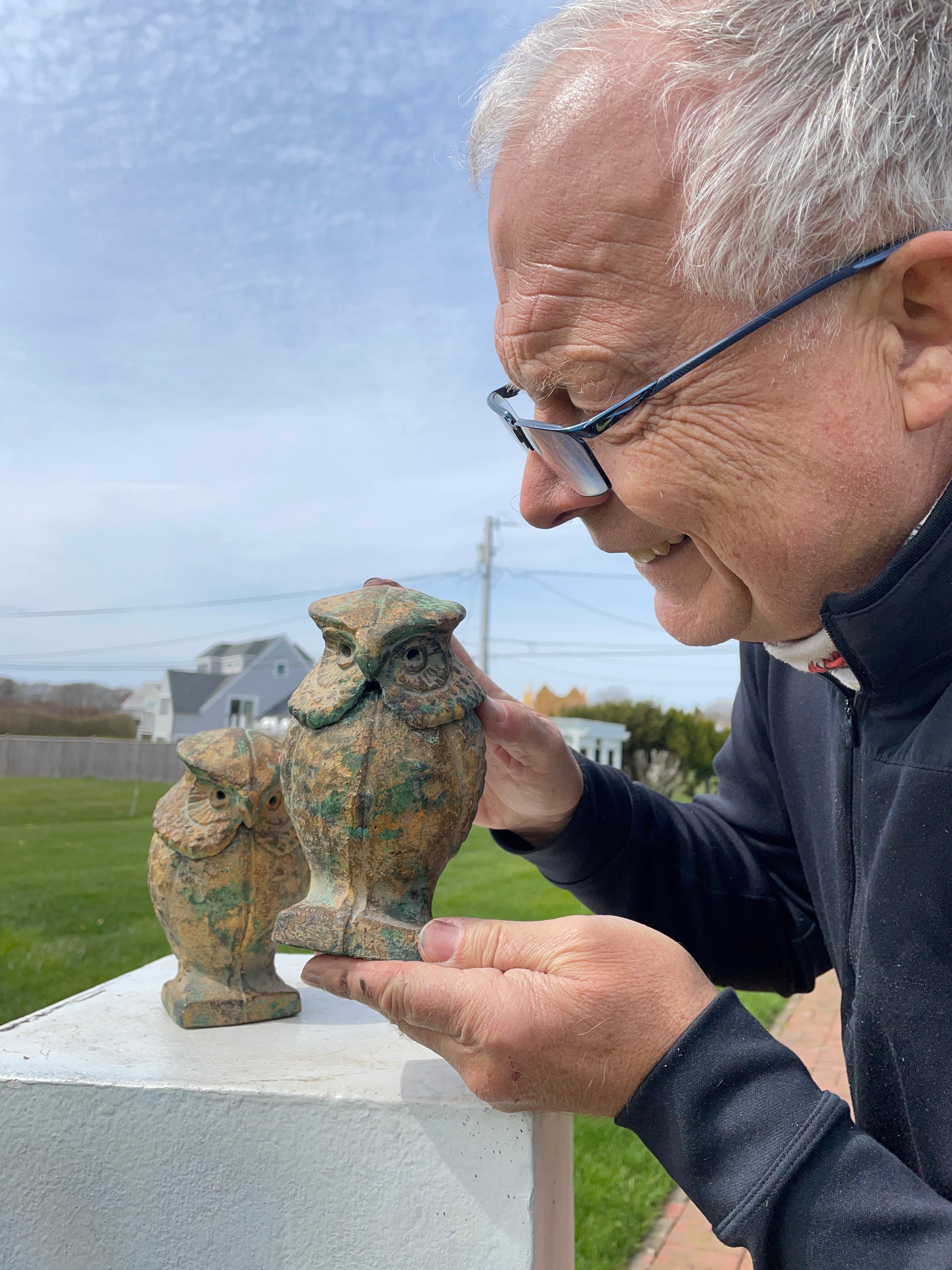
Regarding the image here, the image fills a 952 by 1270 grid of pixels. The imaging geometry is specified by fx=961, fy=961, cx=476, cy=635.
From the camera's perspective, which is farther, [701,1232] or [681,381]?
[701,1232]

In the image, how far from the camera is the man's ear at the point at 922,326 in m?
1.28

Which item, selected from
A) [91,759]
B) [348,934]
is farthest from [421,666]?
[91,759]

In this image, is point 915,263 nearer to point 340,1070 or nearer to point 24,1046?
point 340,1070

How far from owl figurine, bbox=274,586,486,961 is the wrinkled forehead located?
0.63 meters

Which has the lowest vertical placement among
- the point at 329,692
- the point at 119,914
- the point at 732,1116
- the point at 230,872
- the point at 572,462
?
the point at 119,914

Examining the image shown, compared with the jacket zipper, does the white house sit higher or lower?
lower

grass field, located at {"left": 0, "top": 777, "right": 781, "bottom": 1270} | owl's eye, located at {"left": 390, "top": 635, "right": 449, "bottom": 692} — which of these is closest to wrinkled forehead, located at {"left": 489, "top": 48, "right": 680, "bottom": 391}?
owl's eye, located at {"left": 390, "top": 635, "right": 449, "bottom": 692}

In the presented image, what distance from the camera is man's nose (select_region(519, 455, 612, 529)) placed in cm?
166

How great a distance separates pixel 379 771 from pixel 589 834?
67 centimetres

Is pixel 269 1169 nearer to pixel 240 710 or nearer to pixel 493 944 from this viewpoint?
pixel 493 944

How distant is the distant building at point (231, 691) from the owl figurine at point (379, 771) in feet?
80.9

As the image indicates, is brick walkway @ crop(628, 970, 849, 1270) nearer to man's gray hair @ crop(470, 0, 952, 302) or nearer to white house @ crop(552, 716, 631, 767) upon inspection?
man's gray hair @ crop(470, 0, 952, 302)

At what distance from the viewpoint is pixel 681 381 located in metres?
1.39

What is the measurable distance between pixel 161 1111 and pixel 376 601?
1.01 meters
